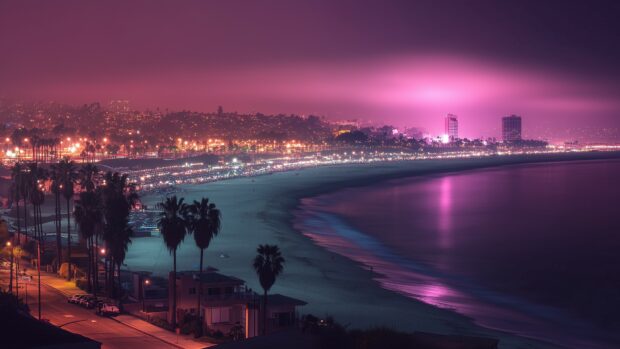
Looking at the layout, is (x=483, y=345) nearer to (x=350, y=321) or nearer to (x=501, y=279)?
(x=350, y=321)


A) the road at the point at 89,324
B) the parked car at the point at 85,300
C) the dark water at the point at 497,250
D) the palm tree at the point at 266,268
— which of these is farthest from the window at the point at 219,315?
the dark water at the point at 497,250

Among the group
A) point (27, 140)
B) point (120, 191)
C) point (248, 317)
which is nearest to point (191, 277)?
point (248, 317)

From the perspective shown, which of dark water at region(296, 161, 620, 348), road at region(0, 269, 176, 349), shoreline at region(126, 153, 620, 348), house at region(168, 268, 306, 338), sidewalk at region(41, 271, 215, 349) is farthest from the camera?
dark water at region(296, 161, 620, 348)

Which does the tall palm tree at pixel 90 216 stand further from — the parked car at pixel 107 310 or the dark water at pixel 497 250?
the dark water at pixel 497 250

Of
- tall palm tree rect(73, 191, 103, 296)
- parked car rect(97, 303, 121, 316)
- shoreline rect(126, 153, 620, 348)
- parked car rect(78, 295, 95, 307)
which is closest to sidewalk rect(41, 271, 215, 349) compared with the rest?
parked car rect(97, 303, 121, 316)

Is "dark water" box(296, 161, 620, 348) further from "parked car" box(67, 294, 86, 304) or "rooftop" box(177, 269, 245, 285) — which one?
"parked car" box(67, 294, 86, 304)

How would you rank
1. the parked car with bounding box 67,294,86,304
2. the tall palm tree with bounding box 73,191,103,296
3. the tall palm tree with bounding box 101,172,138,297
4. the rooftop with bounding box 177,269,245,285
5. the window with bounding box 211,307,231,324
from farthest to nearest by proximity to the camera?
the tall palm tree with bounding box 73,191,103,296 < the tall palm tree with bounding box 101,172,138,297 < the parked car with bounding box 67,294,86,304 < the rooftop with bounding box 177,269,245,285 < the window with bounding box 211,307,231,324

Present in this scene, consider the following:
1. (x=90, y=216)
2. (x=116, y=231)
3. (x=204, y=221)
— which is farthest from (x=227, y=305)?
(x=90, y=216)

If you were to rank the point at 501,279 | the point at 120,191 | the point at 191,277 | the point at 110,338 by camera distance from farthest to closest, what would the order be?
the point at 501,279 < the point at 120,191 < the point at 191,277 < the point at 110,338
